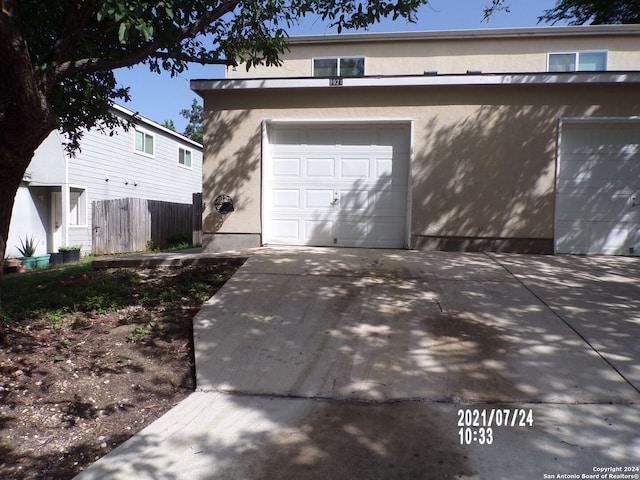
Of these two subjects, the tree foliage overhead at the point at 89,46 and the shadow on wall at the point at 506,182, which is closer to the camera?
the tree foliage overhead at the point at 89,46

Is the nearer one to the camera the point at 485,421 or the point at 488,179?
the point at 485,421

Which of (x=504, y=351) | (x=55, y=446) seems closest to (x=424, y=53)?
(x=504, y=351)

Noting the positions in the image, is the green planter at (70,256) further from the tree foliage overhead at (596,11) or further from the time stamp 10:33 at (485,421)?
the tree foliage overhead at (596,11)

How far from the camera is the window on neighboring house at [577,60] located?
36.4 ft

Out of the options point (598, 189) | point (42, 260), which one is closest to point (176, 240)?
point (42, 260)

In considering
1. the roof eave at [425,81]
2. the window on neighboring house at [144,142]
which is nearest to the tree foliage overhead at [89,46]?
the roof eave at [425,81]

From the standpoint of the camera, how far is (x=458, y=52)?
37.5 ft

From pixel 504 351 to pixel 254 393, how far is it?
2313mm

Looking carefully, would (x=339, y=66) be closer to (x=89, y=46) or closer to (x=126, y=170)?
(x=89, y=46)

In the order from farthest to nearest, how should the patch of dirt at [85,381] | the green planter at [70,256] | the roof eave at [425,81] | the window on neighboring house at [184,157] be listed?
the window on neighboring house at [184,157], the green planter at [70,256], the roof eave at [425,81], the patch of dirt at [85,381]

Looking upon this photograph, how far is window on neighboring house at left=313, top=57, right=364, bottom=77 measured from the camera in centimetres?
1170

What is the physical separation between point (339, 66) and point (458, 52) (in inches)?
128

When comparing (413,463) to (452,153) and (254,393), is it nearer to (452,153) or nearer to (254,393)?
(254,393)

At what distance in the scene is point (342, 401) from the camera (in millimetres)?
3334
